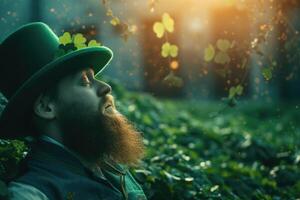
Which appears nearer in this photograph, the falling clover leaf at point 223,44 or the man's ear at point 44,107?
the man's ear at point 44,107

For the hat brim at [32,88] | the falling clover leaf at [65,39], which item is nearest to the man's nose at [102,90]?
the hat brim at [32,88]

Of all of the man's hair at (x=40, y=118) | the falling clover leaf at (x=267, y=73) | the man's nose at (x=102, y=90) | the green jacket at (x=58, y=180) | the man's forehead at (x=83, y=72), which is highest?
the falling clover leaf at (x=267, y=73)

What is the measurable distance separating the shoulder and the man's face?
401mm

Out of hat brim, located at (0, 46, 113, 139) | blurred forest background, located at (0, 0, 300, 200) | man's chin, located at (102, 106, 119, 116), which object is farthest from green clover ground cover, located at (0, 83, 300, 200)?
man's chin, located at (102, 106, 119, 116)

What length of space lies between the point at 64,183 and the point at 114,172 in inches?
17.6

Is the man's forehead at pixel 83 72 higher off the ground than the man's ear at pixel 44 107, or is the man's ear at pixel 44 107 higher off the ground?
the man's forehead at pixel 83 72

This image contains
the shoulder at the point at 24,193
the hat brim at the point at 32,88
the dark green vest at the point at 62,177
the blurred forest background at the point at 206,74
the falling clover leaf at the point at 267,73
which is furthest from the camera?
the blurred forest background at the point at 206,74

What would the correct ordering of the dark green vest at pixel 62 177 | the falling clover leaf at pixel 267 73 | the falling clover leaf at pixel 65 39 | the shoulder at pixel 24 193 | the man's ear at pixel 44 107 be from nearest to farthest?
the shoulder at pixel 24 193, the dark green vest at pixel 62 177, the man's ear at pixel 44 107, the falling clover leaf at pixel 65 39, the falling clover leaf at pixel 267 73

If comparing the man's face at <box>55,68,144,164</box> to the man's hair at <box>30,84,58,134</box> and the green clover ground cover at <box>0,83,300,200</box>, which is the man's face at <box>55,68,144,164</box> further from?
the green clover ground cover at <box>0,83,300,200</box>

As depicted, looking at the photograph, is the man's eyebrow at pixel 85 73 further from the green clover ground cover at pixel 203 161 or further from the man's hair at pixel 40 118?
the green clover ground cover at pixel 203 161

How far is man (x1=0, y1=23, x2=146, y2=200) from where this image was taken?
2828 millimetres

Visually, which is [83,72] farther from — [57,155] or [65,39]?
[57,155]

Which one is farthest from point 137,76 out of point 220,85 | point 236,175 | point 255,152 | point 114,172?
point 114,172

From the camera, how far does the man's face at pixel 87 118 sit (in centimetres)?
296
